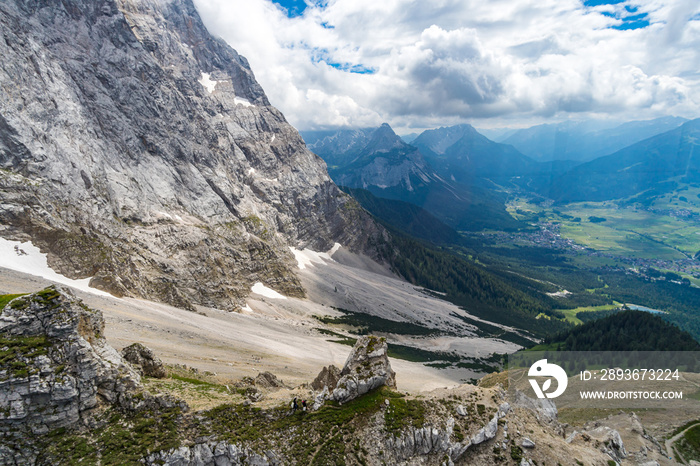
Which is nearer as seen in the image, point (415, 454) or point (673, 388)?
point (415, 454)

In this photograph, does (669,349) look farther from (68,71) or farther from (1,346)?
(68,71)

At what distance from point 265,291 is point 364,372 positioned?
113m

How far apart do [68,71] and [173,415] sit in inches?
5364

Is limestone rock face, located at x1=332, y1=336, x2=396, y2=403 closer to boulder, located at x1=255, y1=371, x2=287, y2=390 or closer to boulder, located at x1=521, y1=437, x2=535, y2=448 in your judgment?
boulder, located at x1=521, y1=437, x2=535, y2=448

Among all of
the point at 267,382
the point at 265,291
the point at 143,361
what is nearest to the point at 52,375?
the point at 143,361

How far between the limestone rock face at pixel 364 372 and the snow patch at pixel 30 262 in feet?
252

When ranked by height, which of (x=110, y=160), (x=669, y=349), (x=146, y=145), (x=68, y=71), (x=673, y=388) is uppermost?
(x=68, y=71)

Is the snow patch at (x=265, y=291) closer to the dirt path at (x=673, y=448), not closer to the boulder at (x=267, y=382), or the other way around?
the boulder at (x=267, y=382)

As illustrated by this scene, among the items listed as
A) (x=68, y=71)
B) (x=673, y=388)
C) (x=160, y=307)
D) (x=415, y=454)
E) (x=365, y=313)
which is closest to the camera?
(x=415, y=454)

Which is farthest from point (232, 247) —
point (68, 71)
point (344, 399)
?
point (344, 399)

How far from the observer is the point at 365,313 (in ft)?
493

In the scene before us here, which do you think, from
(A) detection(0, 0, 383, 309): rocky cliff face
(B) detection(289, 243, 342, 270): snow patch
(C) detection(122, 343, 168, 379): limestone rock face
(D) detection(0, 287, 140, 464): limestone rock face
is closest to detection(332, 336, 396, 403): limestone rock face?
(D) detection(0, 287, 140, 464): limestone rock face

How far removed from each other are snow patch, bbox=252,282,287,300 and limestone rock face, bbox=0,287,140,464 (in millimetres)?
111417

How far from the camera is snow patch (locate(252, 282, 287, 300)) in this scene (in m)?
137
